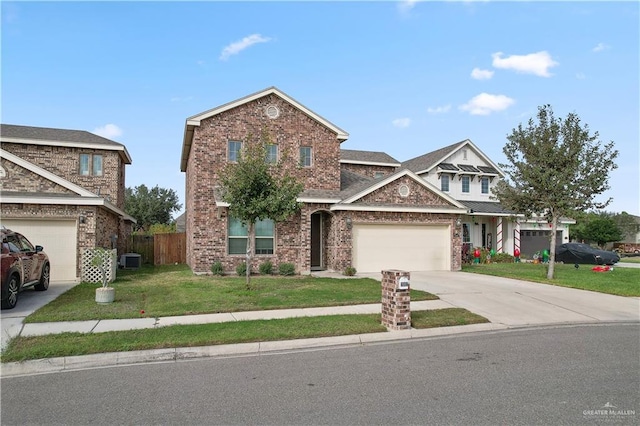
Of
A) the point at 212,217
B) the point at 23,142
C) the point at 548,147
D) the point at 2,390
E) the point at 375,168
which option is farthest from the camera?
the point at 375,168

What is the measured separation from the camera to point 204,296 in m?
12.2

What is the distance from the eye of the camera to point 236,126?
61.3 feet

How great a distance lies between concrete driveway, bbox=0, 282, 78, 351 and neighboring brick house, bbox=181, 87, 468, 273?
5128mm

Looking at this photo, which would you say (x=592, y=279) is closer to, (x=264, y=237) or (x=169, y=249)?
(x=264, y=237)

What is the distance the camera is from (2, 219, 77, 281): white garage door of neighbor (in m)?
15.3

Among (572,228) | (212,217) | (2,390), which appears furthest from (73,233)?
(572,228)

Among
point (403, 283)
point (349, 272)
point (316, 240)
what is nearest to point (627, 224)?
point (316, 240)

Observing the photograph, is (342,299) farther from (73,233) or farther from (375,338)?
(73,233)

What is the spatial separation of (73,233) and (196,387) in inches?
491

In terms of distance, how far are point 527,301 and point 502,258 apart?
15120 millimetres

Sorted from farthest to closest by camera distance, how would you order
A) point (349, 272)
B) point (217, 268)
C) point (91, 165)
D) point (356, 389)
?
1. point (91, 165)
2. point (349, 272)
3. point (217, 268)
4. point (356, 389)

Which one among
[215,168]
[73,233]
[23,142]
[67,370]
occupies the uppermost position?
[23,142]

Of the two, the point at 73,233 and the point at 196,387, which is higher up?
the point at 73,233

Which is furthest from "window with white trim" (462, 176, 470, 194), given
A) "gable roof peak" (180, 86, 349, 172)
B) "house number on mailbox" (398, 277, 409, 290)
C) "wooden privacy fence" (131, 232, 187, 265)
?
"house number on mailbox" (398, 277, 409, 290)
